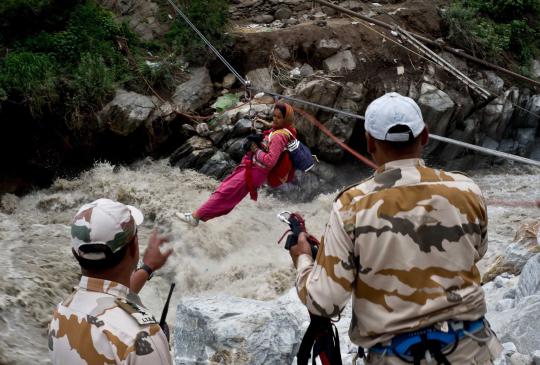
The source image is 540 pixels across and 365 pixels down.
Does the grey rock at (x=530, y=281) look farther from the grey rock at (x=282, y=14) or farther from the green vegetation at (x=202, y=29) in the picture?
the grey rock at (x=282, y=14)

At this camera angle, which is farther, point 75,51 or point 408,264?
point 75,51

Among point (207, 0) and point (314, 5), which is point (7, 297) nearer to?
point (207, 0)

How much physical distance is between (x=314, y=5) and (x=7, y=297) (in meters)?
8.33

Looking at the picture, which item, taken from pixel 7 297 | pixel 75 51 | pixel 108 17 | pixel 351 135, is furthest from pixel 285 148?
pixel 108 17

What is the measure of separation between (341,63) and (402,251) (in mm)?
7675

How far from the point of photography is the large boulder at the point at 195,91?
866 centimetres

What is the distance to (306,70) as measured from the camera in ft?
29.3

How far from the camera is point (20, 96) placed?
793 cm

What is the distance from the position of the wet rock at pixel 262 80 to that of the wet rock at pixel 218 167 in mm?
1523

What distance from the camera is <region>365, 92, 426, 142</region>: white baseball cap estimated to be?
1.66 m

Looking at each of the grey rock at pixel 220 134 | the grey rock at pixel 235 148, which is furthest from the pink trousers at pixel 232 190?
the grey rock at pixel 220 134

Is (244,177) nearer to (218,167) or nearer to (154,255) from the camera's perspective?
(154,255)

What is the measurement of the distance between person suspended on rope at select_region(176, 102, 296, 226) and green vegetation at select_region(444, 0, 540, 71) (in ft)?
21.3

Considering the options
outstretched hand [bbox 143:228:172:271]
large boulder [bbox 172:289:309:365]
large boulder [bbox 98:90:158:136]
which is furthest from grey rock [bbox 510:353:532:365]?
large boulder [bbox 98:90:158:136]
